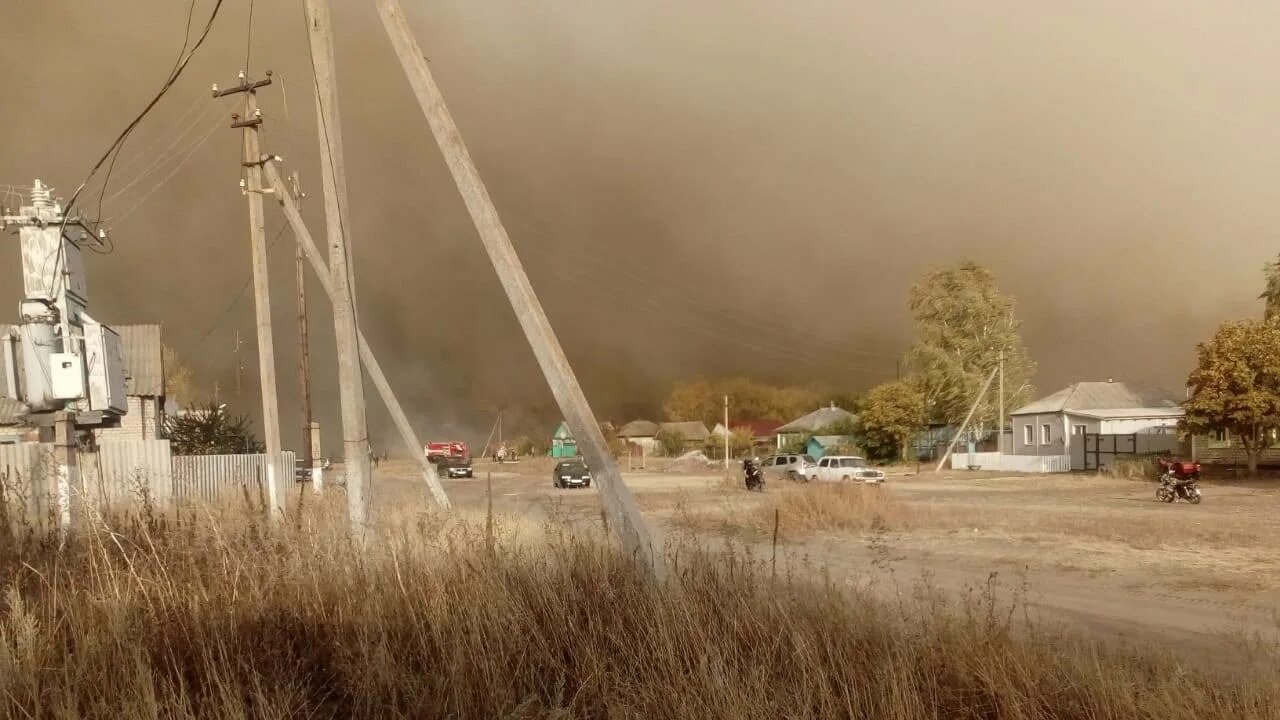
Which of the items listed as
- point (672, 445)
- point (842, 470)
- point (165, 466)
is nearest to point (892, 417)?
point (842, 470)

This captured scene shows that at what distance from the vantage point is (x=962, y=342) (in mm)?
67688

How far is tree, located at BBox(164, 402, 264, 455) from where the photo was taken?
35094 mm

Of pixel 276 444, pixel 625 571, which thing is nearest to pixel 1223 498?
pixel 276 444

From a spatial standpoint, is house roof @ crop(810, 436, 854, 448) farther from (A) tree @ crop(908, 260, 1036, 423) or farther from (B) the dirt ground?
(B) the dirt ground

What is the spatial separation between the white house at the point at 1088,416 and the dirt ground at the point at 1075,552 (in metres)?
23.8

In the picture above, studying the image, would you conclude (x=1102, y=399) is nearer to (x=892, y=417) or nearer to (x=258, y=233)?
(x=892, y=417)

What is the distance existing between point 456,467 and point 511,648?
6042 cm

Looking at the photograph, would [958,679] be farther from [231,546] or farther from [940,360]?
[940,360]

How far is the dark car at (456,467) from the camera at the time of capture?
64.1 m

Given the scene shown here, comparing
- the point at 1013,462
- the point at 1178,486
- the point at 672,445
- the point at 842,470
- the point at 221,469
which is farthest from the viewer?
the point at 672,445

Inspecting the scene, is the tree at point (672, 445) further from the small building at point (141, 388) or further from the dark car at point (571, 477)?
the small building at point (141, 388)

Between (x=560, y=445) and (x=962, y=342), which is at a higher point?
(x=962, y=342)

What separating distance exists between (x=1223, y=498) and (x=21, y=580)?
31652 millimetres

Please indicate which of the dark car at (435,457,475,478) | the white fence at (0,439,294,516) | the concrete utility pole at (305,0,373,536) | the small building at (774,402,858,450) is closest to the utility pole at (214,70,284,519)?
the white fence at (0,439,294,516)
